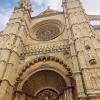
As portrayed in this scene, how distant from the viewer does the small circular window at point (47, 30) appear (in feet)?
43.3

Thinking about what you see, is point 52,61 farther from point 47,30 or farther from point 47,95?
A: point 47,30

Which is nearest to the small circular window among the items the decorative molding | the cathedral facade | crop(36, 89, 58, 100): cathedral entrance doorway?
the cathedral facade

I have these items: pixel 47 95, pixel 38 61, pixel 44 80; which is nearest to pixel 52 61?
pixel 38 61

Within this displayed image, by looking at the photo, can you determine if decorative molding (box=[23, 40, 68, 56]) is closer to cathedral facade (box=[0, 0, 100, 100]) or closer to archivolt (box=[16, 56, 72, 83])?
cathedral facade (box=[0, 0, 100, 100])

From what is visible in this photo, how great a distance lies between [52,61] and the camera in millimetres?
10594

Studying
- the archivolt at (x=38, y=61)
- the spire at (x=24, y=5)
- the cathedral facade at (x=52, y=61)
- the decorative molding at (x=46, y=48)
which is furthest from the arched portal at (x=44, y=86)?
the spire at (x=24, y=5)

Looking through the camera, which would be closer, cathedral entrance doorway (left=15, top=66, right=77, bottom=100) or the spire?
cathedral entrance doorway (left=15, top=66, right=77, bottom=100)

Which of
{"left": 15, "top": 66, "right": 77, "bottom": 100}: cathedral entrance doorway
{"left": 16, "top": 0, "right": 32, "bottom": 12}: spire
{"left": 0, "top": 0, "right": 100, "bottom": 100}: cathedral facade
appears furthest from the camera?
{"left": 16, "top": 0, "right": 32, "bottom": 12}: spire

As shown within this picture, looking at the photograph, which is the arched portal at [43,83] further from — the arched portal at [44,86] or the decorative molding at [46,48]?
the decorative molding at [46,48]

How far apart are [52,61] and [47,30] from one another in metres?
4.25

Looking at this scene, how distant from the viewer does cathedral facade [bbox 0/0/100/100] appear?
852 cm

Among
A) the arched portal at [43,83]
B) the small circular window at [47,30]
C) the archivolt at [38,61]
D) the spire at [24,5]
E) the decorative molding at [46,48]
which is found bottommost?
the arched portal at [43,83]

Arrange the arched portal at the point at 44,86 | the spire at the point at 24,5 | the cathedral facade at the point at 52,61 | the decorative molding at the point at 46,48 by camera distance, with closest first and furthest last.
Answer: the cathedral facade at the point at 52,61 < the arched portal at the point at 44,86 < the decorative molding at the point at 46,48 < the spire at the point at 24,5

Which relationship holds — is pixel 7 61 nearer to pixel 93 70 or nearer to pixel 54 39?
pixel 54 39
